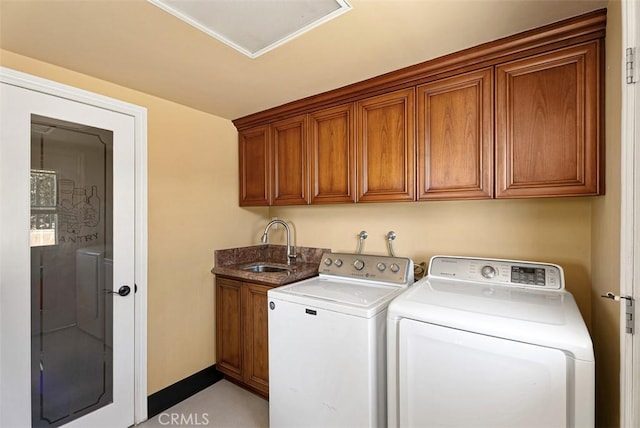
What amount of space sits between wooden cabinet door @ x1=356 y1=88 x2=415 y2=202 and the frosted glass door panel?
5.67 ft

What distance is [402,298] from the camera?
4.83 feet

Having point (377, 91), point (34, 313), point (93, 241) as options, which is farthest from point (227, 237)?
point (377, 91)

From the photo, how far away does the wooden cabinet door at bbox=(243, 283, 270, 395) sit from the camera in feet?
7.30

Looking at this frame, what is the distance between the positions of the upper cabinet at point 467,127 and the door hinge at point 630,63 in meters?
0.56

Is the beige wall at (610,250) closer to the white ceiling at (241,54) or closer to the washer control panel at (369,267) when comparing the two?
the white ceiling at (241,54)

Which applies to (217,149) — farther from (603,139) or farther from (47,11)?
(603,139)

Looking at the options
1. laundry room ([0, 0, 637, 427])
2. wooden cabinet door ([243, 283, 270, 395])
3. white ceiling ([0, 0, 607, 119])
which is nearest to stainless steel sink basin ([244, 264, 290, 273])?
laundry room ([0, 0, 637, 427])

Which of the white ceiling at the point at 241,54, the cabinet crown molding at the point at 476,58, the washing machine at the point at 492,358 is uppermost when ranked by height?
the white ceiling at the point at 241,54

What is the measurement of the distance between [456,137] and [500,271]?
2.69 ft

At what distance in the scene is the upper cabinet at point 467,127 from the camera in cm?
136

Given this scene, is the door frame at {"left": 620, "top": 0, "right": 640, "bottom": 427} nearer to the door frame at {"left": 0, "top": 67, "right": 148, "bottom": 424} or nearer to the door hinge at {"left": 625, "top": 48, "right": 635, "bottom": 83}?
the door hinge at {"left": 625, "top": 48, "right": 635, "bottom": 83}

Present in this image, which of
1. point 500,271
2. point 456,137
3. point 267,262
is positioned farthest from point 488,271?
point 267,262

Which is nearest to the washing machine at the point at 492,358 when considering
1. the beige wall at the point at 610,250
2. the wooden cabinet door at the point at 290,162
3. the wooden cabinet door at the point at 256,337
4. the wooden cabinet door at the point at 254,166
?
the beige wall at the point at 610,250

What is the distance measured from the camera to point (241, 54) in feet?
5.29
